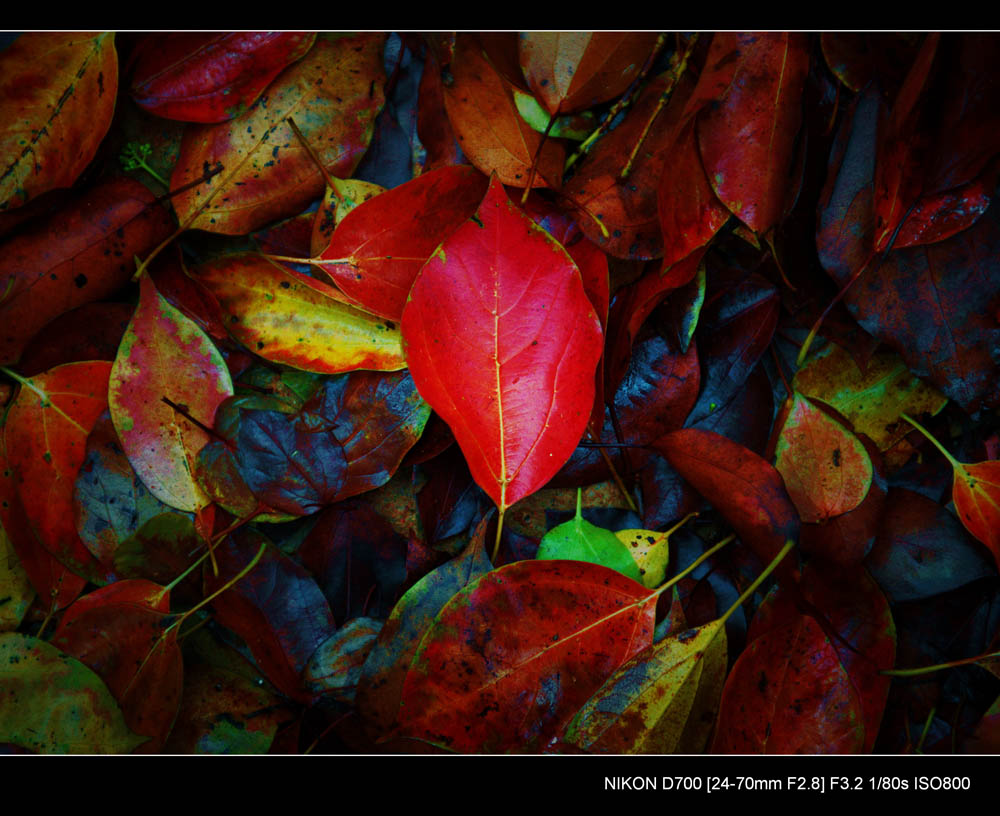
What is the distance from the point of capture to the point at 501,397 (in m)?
0.50

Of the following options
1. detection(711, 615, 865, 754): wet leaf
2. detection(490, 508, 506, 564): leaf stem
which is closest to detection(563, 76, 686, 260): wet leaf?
detection(490, 508, 506, 564): leaf stem

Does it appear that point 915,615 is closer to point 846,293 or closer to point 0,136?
point 846,293

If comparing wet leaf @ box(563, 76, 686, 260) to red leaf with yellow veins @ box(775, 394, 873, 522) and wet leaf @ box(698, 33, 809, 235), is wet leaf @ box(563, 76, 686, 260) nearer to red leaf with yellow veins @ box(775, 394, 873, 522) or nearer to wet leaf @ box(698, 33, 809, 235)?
wet leaf @ box(698, 33, 809, 235)

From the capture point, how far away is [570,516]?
1.94 feet

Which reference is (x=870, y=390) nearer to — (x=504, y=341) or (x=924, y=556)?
(x=924, y=556)

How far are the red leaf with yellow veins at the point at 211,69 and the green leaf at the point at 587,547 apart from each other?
45 centimetres

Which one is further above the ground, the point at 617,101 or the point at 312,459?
the point at 617,101

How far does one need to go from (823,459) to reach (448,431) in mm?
302

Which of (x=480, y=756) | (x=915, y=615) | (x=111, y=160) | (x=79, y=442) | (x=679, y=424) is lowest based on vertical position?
(x=915, y=615)

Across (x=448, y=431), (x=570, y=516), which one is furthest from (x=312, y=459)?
(x=570, y=516)

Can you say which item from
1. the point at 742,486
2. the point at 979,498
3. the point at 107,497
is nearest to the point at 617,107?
the point at 742,486

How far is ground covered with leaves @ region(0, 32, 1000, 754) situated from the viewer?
20.1 inches

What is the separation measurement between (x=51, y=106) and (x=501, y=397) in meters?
0.44

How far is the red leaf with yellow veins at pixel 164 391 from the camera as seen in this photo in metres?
0.56
